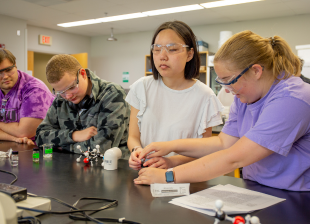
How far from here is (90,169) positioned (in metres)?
1.42

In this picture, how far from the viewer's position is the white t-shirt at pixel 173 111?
1.61 metres

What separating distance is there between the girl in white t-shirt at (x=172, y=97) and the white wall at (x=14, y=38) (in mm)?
5785

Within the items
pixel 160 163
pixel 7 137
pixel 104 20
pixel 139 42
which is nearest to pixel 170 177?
pixel 160 163

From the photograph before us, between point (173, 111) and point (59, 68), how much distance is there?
2.48 ft

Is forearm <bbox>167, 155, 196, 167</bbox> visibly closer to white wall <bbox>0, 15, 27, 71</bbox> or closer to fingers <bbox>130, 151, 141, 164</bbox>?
fingers <bbox>130, 151, 141, 164</bbox>

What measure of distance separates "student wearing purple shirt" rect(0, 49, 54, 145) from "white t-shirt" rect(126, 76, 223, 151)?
1.10m

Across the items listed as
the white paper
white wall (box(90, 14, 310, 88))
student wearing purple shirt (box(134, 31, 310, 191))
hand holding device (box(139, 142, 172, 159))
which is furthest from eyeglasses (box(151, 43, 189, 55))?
white wall (box(90, 14, 310, 88))

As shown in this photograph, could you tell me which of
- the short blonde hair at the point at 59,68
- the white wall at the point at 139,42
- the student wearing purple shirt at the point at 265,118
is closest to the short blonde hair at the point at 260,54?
the student wearing purple shirt at the point at 265,118

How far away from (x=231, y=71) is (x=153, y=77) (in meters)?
0.69

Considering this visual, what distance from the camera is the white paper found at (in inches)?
41.2

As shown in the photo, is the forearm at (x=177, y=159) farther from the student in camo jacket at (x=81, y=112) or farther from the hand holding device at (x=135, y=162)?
the student in camo jacket at (x=81, y=112)

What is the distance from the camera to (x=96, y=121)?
6.13 feet

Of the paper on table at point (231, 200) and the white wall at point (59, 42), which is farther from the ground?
the white wall at point (59, 42)

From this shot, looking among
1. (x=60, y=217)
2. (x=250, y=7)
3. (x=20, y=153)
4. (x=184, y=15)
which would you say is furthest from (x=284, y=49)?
(x=184, y=15)
